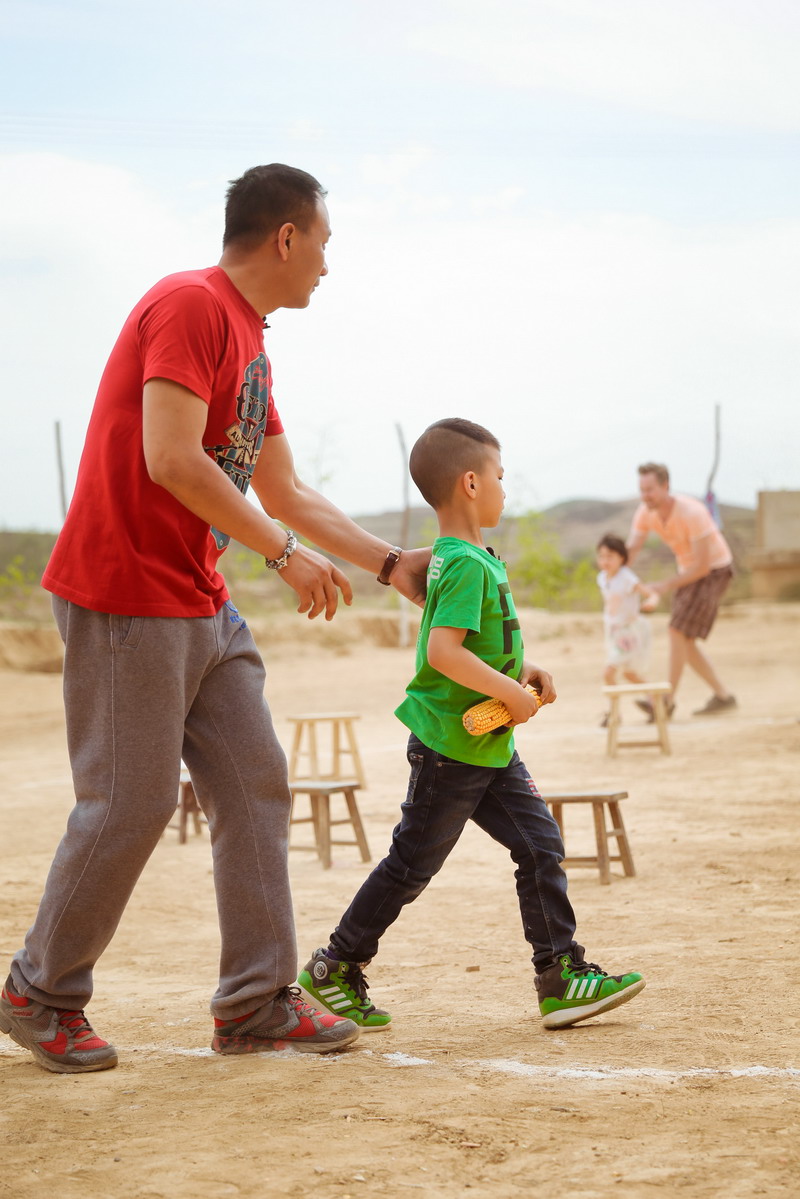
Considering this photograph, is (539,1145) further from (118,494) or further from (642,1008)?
(118,494)

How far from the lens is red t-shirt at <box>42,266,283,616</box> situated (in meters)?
2.91

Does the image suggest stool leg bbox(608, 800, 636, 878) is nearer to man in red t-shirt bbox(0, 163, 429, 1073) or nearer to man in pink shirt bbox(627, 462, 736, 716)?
man in red t-shirt bbox(0, 163, 429, 1073)

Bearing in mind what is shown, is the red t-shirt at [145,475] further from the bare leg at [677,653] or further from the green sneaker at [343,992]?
the bare leg at [677,653]

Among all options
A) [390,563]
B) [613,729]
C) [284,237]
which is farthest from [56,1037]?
[613,729]

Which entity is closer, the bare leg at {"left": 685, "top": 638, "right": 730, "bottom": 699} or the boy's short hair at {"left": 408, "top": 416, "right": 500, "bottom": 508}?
the boy's short hair at {"left": 408, "top": 416, "right": 500, "bottom": 508}

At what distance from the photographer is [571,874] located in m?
5.86

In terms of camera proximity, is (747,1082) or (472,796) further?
(472,796)

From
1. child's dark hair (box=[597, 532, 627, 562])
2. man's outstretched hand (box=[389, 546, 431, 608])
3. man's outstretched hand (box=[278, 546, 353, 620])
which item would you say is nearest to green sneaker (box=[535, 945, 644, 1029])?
man's outstretched hand (box=[389, 546, 431, 608])

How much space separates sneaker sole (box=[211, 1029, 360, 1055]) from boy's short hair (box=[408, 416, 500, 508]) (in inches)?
54.9

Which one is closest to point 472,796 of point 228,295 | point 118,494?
point 118,494

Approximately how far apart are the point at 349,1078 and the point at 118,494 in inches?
56.2

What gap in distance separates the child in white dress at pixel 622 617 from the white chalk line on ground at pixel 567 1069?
7.69 m

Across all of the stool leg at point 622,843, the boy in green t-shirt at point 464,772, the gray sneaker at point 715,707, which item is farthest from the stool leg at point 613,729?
the boy in green t-shirt at point 464,772

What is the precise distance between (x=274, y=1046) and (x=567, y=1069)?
0.73 m
